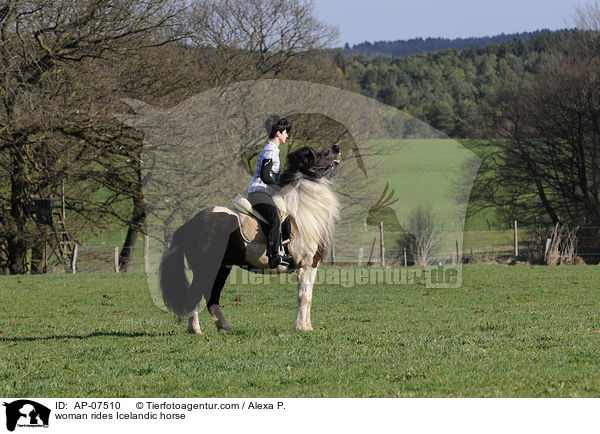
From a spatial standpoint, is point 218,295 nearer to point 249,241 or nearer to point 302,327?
point 249,241

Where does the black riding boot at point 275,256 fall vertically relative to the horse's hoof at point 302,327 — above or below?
above

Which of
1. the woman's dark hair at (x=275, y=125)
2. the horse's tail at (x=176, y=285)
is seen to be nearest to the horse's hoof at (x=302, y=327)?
the horse's tail at (x=176, y=285)

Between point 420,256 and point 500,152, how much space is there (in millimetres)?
14683

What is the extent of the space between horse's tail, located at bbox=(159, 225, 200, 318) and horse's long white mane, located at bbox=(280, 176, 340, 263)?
55.6 inches

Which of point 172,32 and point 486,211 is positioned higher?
point 172,32

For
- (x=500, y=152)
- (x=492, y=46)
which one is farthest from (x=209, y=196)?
(x=492, y=46)

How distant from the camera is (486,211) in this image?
3784 cm

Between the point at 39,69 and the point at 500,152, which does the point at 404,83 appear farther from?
the point at 39,69

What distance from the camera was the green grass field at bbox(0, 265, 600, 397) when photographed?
5328mm

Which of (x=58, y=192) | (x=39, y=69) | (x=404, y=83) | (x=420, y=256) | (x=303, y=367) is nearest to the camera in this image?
(x=303, y=367)

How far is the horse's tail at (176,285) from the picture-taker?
8125 mm

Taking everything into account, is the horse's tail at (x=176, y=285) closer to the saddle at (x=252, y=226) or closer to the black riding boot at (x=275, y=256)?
the saddle at (x=252, y=226)

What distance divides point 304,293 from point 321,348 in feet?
4.24
